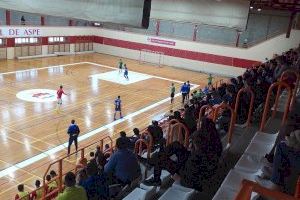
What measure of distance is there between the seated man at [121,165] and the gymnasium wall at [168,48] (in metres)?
28.7

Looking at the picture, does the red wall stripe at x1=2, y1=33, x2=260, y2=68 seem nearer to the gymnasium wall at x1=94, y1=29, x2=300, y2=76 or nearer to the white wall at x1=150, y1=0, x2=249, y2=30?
the gymnasium wall at x1=94, y1=29, x2=300, y2=76

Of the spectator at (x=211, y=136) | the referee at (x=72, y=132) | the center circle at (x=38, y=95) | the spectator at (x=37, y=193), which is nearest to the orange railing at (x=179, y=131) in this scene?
the spectator at (x=211, y=136)

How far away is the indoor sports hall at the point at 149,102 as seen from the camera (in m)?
5.29

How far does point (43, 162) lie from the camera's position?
45.5 feet

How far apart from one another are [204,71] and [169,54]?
14.4 ft

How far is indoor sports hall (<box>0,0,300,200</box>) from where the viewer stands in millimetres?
5285

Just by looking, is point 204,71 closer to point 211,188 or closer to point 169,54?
point 169,54

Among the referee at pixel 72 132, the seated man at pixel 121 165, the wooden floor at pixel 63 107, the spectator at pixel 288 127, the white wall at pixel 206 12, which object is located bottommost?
the wooden floor at pixel 63 107

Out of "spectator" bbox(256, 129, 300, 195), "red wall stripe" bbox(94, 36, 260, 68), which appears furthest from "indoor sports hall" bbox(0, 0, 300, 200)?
"red wall stripe" bbox(94, 36, 260, 68)

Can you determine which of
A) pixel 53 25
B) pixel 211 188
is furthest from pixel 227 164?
pixel 53 25

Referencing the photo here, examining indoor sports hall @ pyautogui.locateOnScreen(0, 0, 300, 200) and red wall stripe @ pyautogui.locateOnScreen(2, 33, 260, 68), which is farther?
red wall stripe @ pyautogui.locateOnScreen(2, 33, 260, 68)

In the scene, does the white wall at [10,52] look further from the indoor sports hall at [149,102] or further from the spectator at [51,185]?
the spectator at [51,185]

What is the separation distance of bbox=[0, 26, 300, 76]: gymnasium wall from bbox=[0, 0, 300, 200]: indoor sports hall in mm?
110

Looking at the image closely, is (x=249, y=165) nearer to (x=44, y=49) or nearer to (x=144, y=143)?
(x=144, y=143)
